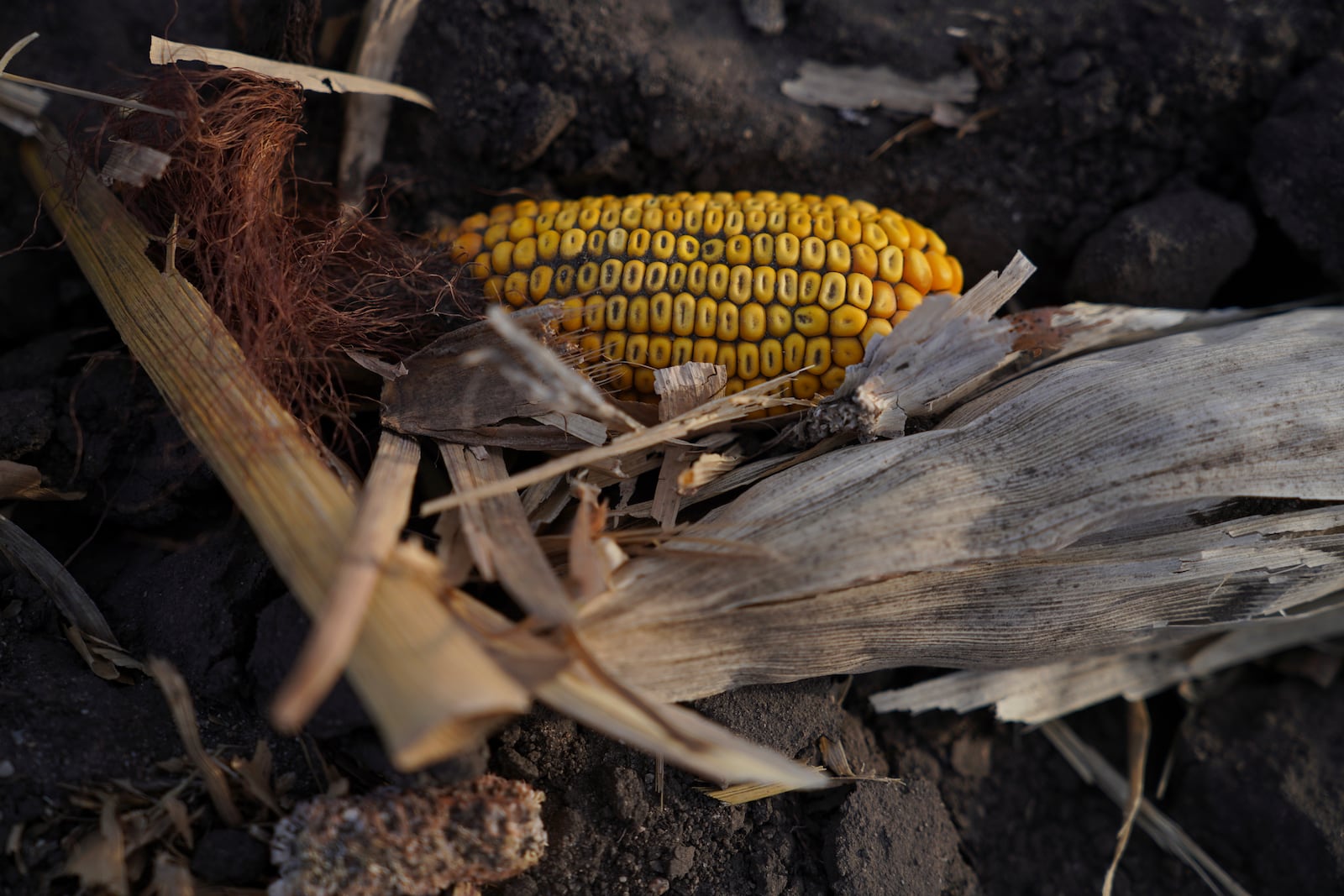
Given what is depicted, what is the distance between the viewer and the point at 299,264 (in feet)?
7.16

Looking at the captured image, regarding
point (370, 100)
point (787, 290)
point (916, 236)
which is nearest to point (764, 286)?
point (787, 290)

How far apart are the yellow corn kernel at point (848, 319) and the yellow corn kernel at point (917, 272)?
0.20 metres

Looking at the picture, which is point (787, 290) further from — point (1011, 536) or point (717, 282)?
point (1011, 536)

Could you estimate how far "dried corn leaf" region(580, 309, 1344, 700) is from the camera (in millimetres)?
1812

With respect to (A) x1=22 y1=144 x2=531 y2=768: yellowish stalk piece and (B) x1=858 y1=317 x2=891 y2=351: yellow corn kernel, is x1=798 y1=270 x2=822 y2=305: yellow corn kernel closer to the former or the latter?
(B) x1=858 y1=317 x2=891 y2=351: yellow corn kernel

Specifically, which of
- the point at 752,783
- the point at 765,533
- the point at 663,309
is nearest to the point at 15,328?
the point at 663,309

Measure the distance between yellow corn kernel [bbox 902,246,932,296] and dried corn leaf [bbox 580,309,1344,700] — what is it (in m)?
0.37

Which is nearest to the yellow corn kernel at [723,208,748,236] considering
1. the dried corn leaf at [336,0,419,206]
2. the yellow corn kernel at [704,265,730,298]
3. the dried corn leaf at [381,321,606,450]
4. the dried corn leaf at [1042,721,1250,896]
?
the yellow corn kernel at [704,265,730,298]

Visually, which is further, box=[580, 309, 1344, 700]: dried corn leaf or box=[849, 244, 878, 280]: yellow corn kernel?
box=[849, 244, 878, 280]: yellow corn kernel

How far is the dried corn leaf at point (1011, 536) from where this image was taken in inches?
71.3

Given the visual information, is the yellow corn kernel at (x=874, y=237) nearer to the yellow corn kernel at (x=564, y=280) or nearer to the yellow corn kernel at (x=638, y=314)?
the yellow corn kernel at (x=638, y=314)

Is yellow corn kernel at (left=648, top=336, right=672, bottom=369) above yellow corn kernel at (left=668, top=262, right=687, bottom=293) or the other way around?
the other way around

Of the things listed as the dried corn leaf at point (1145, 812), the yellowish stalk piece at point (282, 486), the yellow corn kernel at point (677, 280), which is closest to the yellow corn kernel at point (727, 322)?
the yellow corn kernel at point (677, 280)

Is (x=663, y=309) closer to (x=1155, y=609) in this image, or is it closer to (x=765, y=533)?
(x=765, y=533)
